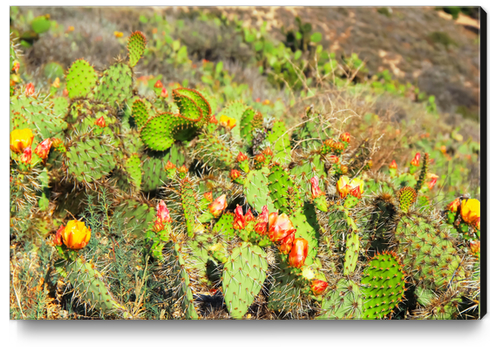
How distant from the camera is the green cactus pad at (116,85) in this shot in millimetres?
2082

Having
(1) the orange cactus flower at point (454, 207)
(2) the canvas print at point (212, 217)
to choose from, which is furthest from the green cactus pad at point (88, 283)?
(1) the orange cactus flower at point (454, 207)

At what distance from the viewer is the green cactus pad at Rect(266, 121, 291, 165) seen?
1.99 m

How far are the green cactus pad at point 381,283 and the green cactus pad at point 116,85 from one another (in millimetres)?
1474

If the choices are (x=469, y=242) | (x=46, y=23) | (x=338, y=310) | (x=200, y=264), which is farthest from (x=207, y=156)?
(x=46, y=23)

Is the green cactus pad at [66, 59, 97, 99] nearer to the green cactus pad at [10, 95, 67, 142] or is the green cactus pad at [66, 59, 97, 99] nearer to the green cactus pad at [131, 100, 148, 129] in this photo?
the green cactus pad at [10, 95, 67, 142]

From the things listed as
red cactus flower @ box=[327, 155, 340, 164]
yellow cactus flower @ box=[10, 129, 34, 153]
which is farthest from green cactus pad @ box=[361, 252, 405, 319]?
yellow cactus flower @ box=[10, 129, 34, 153]

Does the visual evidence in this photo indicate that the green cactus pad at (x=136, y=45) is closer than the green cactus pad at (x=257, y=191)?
No

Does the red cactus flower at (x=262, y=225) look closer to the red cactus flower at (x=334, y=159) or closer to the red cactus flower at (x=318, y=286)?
the red cactus flower at (x=318, y=286)

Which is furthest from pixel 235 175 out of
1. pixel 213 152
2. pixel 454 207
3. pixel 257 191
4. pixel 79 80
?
pixel 79 80

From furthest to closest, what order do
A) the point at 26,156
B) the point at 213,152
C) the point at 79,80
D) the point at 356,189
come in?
the point at 79,80 → the point at 213,152 → the point at 26,156 → the point at 356,189

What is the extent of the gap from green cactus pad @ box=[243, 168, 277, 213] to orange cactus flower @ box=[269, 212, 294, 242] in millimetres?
328

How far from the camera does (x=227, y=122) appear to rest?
2.18m

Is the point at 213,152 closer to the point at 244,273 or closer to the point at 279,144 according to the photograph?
the point at 279,144

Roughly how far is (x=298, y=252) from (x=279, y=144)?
0.88 metres
